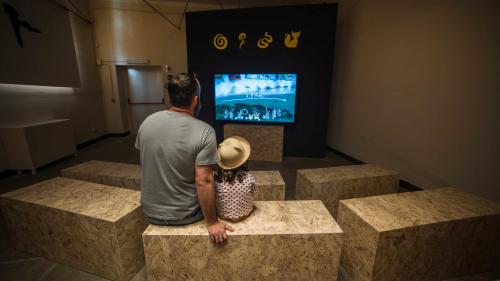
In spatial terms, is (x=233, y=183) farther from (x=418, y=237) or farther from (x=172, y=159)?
(x=418, y=237)

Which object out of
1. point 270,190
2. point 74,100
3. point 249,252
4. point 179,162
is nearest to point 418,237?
point 249,252

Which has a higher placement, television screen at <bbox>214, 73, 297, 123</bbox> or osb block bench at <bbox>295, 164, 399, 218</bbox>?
television screen at <bbox>214, 73, 297, 123</bbox>

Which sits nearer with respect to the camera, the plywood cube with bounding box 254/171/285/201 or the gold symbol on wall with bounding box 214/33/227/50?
the plywood cube with bounding box 254/171/285/201

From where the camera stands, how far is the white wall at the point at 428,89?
85.6 inches

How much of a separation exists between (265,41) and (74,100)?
4738 mm

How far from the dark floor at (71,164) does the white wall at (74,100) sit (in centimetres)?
52

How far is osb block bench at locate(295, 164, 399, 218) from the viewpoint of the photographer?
2.22 m

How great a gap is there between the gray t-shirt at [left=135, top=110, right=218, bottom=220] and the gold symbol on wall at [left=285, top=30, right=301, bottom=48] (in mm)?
3642

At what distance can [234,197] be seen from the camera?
4.16 ft

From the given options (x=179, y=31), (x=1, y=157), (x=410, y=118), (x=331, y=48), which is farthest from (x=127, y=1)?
(x=410, y=118)

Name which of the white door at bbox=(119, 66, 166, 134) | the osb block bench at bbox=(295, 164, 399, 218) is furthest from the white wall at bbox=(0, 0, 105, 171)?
the osb block bench at bbox=(295, 164, 399, 218)

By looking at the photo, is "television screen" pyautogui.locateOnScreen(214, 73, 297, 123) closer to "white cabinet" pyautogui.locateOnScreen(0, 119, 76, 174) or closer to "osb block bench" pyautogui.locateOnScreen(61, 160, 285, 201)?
"osb block bench" pyautogui.locateOnScreen(61, 160, 285, 201)

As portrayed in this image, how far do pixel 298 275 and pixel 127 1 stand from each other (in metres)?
7.13

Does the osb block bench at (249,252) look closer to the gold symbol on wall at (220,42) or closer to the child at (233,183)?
the child at (233,183)
